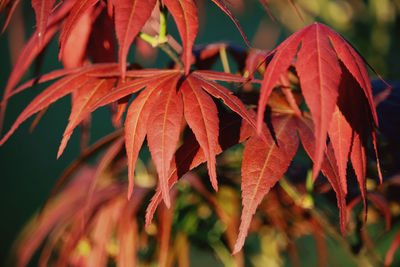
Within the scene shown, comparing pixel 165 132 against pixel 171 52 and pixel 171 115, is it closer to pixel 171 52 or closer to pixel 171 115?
pixel 171 115

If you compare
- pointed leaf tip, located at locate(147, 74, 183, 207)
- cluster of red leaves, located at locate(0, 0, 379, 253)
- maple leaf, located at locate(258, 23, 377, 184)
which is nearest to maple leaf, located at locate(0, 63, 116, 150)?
cluster of red leaves, located at locate(0, 0, 379, 253)

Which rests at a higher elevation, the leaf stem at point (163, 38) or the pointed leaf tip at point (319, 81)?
the leaf stem at point (163, 38)

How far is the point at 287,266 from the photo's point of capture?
78.3 inches

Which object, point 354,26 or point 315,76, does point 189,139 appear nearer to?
point 315,76

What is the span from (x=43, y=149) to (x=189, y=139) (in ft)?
8.01

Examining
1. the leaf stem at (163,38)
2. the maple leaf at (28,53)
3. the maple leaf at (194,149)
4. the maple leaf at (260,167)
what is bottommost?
the maple leaf at (260,167)

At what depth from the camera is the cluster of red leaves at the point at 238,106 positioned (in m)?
0.27

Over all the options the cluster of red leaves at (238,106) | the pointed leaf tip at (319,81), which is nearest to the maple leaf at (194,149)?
the cluster of red leaves at (238,106)

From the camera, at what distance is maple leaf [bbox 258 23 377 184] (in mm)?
245

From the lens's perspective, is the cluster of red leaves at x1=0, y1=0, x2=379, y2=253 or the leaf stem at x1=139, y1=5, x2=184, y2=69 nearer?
the cluster of red leaves at x1=0, y1=0, x2=379, y2=253

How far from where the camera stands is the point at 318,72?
0.26 meters

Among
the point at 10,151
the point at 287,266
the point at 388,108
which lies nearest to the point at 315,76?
the point at 388,108

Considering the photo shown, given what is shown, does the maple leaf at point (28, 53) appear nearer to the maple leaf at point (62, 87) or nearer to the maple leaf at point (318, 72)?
the maple leaf at point (62, 87)

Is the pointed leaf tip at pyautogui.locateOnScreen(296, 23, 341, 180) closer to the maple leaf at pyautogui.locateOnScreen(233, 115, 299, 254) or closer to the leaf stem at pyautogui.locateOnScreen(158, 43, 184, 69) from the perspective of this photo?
the maple leaf at pyautogui.locateOnScreen(233, 115, 299, 254)
